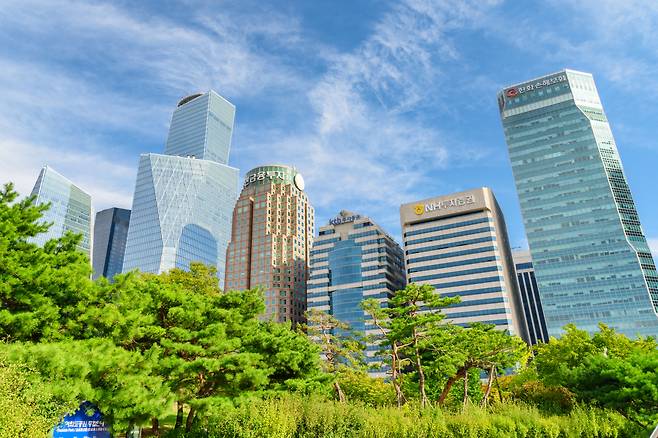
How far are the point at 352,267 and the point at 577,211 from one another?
58.8 meters

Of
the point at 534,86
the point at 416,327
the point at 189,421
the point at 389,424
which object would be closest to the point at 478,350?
the point at 416,327

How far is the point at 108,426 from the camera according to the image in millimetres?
15586

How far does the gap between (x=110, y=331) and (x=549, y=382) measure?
23974 mm

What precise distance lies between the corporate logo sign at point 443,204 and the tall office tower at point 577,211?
21622mm

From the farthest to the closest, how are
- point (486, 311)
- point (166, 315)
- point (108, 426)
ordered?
point (486, 311), point (166, 315), point (108, 426)

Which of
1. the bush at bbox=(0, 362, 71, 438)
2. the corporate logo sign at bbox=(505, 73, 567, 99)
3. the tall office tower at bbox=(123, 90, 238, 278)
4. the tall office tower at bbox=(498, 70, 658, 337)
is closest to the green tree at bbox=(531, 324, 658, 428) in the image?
the bush at bbox=(0, 362, 71, 438)

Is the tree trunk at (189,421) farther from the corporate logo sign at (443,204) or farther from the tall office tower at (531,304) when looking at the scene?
the tall office tower at (531,304)

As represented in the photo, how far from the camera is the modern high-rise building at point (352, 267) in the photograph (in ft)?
357

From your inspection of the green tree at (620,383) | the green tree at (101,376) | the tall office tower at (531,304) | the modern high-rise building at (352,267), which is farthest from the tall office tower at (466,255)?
the green tree at (101,376)

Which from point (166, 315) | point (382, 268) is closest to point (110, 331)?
point (166, 315)

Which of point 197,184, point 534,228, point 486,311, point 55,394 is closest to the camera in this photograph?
point 55,394

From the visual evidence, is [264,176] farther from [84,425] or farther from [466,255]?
[84,425]

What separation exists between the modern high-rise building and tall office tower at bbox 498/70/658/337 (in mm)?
36816

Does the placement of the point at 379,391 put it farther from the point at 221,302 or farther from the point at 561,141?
the point at 561,141
